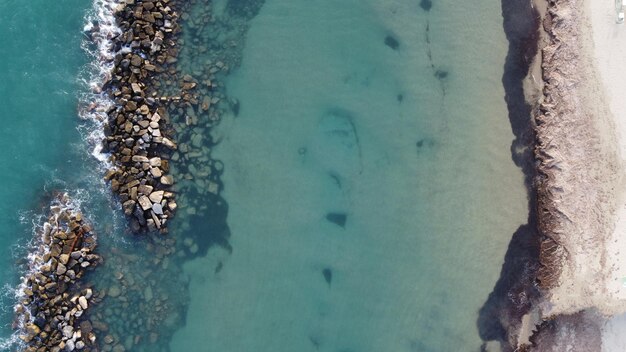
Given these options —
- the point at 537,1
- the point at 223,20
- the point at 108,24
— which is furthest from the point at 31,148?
the point at 537,1

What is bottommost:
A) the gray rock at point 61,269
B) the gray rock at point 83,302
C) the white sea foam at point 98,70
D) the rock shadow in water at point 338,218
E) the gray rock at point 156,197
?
the gray rock at point 83,302

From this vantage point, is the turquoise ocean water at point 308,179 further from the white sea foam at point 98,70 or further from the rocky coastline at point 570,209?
the rocky coastline at point 570,209

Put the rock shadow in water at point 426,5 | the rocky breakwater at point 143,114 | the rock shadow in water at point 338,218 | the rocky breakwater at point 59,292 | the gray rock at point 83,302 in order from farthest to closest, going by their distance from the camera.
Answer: the rock shadow in water at point 426,5 < the rock shadow in water at point 338,218 < the rocky breakwater at point 143,114 < the gray rock at point 83,302 < the rocky breakwater at point 59,292

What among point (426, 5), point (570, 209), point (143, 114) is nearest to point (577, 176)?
point (570, 209)

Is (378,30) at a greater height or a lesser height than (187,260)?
greater

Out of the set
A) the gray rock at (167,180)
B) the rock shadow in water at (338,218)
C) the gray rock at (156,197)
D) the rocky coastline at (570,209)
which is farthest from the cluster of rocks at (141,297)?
the rocky coastline at (570,209)

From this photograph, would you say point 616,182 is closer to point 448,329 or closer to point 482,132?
point 482,132
